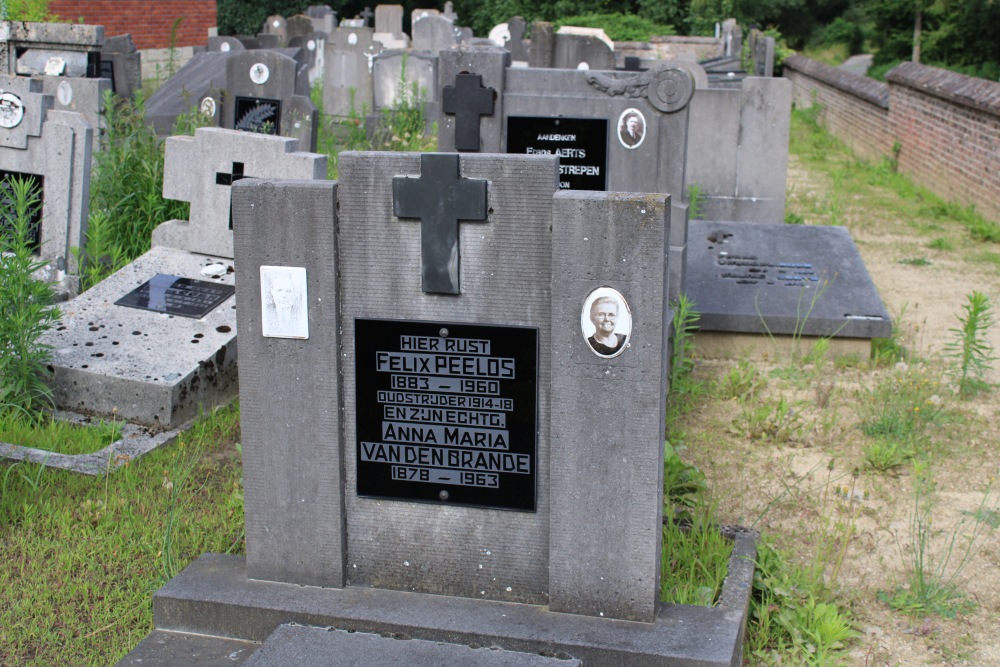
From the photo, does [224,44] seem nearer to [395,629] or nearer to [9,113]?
[9,113]

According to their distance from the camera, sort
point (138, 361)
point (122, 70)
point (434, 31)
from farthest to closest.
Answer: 1. point (434, 31)
2. point (122, 70)
3. point (138, 361)

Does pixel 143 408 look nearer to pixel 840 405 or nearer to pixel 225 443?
pixel 225 443

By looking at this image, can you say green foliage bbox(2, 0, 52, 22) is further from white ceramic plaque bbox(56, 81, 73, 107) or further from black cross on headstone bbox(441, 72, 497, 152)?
black cross on headstone bbox(441, 72, 497, 152)

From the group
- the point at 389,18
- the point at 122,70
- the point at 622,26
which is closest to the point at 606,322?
the point at 122,70

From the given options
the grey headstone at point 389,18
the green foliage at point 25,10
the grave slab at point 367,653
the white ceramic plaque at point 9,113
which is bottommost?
the grave slab at point 367,653

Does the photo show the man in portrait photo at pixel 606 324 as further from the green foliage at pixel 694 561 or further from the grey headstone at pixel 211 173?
the grey headstone at pixel 211 173

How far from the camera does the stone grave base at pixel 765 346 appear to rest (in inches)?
256

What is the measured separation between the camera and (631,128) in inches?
248

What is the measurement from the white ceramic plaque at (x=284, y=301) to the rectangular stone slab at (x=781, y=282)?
3.77 m

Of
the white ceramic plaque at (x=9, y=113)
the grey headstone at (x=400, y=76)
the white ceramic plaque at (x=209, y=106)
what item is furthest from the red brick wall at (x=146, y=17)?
the white ceramic plaque at (x=9, y=113)

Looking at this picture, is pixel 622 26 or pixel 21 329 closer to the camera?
pixel 21 329

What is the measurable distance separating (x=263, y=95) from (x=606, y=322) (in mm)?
7562

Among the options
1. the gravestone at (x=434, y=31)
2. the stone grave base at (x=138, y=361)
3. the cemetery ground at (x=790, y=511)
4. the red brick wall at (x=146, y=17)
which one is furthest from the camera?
the red brick wall at (x=146, y=17)

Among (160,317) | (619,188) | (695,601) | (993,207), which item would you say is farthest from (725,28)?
(695,601)
